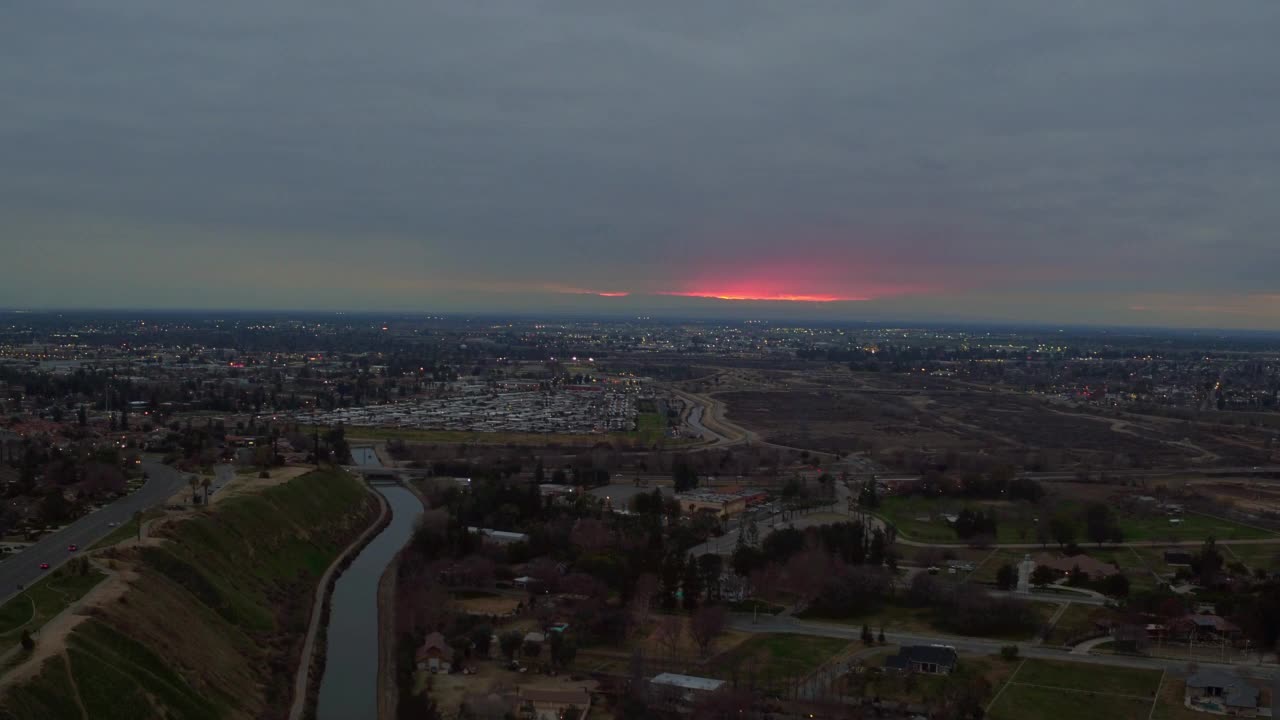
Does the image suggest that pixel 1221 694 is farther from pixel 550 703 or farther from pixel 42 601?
pixel 42 601

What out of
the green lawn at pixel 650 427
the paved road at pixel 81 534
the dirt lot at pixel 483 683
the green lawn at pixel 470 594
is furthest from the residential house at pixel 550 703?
the green lawn at pixel 650 427

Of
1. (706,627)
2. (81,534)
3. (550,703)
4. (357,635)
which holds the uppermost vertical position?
(81,534)

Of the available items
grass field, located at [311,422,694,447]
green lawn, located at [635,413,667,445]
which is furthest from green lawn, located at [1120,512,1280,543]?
green lawn, located at [635,413,667,445]

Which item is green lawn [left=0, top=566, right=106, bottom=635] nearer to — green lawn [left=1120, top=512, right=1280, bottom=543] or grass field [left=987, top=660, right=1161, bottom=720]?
grass field [left=987, top=660, right=1161, bottom=720]

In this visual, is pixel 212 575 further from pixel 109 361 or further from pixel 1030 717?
pixel 109 361

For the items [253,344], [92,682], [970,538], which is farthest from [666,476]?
[253,344]

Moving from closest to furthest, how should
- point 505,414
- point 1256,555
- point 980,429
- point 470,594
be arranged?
point 470,594 → point 1256,555 → point 980,429 → point 505,414

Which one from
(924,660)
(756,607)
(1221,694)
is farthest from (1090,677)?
(756,607)
